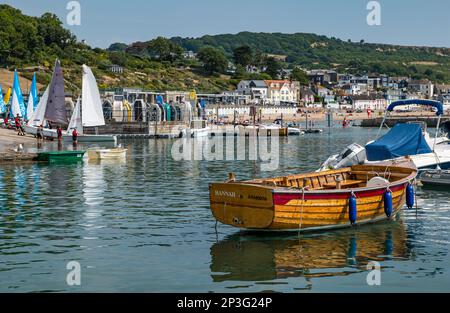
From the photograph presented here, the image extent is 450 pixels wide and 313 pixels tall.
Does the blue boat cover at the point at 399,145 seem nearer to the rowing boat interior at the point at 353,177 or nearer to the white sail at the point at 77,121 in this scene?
the rowing boat interior at the point at 353,177

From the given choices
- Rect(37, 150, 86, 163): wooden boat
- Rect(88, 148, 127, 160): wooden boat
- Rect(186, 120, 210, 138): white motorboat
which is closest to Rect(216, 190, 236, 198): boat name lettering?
Rect(37, 150, 86, 163): wooden boat

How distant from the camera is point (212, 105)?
7416 inches

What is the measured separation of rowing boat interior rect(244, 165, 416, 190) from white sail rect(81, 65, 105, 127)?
1877 inches

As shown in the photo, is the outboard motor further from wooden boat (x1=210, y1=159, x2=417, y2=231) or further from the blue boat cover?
wooden boat (x1=210, y1=159, x2=417, y2=231)

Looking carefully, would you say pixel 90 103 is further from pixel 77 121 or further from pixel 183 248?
pixel 183 248

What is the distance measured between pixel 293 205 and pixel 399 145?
20.2m

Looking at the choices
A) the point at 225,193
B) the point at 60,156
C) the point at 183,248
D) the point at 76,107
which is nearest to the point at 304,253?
the point at 225,193

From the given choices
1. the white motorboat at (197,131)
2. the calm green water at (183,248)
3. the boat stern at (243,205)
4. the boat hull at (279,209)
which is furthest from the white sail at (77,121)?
the boat hull at (279,209)

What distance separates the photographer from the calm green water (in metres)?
21.0

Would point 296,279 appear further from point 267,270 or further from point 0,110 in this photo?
point 0,110

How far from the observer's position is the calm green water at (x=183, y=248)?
825 inches
